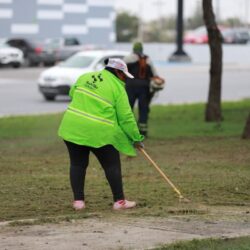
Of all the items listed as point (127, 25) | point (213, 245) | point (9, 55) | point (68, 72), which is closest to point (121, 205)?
point (213, 245)

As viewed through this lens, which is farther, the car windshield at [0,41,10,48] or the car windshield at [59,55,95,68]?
the car windshield at [0,41,10,48]

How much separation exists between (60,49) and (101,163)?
134ft

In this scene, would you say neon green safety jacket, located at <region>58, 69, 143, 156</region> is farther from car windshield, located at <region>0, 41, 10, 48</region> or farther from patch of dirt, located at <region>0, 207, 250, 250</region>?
car windshield, located at <region>0, 41, 10, 48</region>

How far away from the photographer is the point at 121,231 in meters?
8.23

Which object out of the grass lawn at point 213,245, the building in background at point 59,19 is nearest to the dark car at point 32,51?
the building in background at point 59,19

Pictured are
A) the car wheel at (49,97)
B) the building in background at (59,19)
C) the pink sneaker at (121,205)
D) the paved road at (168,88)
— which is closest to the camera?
the pink sneaker at (121,205)

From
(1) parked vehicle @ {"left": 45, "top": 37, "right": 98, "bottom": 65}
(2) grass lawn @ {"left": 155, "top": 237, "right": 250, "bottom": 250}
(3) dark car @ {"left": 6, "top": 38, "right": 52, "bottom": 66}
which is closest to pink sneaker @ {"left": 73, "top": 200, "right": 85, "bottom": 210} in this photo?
(2) grass lawn @ {"left": 155, "top": 237, "right": 250, "bottom": 250}

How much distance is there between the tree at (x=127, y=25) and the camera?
9438 centimetres

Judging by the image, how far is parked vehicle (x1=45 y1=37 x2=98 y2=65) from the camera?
49.8 m

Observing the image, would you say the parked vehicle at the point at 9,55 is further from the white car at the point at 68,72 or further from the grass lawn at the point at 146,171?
the grass lawn at the point at 146,171

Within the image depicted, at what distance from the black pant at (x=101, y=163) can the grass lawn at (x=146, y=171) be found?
0.26 m

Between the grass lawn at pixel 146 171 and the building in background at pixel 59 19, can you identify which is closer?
the grass lawn at pixel 146 171

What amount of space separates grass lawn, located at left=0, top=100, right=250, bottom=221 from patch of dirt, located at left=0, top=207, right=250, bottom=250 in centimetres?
42

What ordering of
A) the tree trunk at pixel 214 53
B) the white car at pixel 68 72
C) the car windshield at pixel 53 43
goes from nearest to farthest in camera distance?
the tree trunk at pixel 214 53, the white car at pixel 68 72, the car windshield at pixel 53 43
